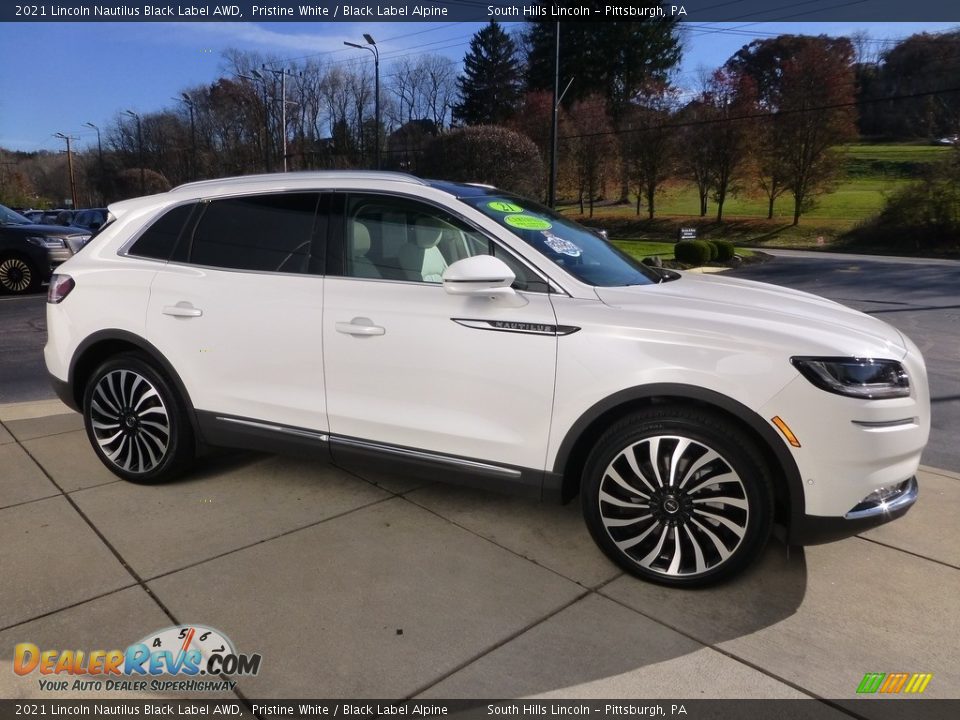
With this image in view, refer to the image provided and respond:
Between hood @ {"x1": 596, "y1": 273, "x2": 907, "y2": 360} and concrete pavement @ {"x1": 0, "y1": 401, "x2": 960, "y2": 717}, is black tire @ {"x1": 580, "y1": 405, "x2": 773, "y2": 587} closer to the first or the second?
concrete pavement @ {"x1": 0, "y1": 401, "x2": 960, "y2": 717}

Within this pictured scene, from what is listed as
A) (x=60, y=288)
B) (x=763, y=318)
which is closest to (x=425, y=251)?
(x=763, y=318)

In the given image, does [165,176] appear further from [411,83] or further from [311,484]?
[311,484]

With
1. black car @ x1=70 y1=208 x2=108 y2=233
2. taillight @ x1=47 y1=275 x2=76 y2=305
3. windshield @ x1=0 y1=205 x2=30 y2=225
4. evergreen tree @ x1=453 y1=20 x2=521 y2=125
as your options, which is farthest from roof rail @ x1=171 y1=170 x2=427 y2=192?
evergreen tree @ x1=453 y1=20 x2=521 y2=125

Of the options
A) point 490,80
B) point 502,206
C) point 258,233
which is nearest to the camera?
point 502,206

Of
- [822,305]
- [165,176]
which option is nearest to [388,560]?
[822,305]

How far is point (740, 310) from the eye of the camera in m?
2.98

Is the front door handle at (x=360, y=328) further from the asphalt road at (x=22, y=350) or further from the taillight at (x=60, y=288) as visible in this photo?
the asphalt road at (x=22, y=350)

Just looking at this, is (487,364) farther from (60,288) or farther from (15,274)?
(15,274)

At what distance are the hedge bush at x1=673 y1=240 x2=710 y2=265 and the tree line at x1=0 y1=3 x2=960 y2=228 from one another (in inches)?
374

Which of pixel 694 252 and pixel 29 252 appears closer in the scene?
pixel 29 252

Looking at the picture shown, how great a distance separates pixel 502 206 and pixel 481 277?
757mm

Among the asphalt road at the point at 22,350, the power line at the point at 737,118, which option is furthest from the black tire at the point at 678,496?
the power line at the point at 737,118

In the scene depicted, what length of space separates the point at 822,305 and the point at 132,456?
12.5 feet

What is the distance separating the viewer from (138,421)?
3.96 meters
